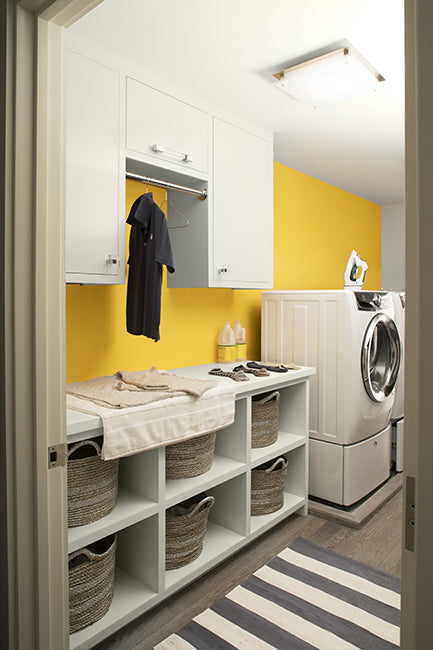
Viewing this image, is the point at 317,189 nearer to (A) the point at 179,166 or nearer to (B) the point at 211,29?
(A) the point at 179,166

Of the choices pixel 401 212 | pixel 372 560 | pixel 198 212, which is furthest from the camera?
pixel 401 212

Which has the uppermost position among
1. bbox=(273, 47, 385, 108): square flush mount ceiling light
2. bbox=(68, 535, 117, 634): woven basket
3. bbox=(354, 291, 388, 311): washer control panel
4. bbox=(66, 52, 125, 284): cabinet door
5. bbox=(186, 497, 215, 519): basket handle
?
bbox=(273, 47, 385, 108): square flush mount ceiling light

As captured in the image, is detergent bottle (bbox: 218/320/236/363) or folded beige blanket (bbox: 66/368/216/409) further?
detergent bottle (bbox: 218/320/236/363)

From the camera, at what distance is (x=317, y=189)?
160 inches

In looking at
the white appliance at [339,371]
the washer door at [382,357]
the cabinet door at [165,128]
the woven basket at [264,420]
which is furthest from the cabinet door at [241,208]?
the washer door at [382,357]

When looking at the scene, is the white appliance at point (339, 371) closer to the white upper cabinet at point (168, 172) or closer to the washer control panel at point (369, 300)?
the washer control panel at point (369, 300)

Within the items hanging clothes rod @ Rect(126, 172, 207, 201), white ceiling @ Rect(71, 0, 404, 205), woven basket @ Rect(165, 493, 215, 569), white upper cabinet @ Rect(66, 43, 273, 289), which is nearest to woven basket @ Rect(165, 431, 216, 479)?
A: woven basket @ Rect(165, 493, 215, 569)

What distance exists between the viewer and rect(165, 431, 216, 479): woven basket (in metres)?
2.07

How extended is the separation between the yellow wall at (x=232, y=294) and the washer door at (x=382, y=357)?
0.87 meters

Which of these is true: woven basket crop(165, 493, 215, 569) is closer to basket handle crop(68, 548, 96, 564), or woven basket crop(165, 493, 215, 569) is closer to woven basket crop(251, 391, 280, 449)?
basket handle crop(68, 548, 96, 564)

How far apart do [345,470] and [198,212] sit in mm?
1815

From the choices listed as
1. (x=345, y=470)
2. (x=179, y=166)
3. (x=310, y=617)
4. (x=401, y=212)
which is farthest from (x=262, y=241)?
(x=401, y=212)

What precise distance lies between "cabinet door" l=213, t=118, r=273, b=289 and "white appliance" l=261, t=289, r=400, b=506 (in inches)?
13.9

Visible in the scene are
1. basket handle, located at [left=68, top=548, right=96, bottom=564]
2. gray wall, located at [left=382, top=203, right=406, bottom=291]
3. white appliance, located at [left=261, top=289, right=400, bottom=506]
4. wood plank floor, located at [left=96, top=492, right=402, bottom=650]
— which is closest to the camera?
basket handle, located at [left=68, top=548, right=96, bottom=564]
